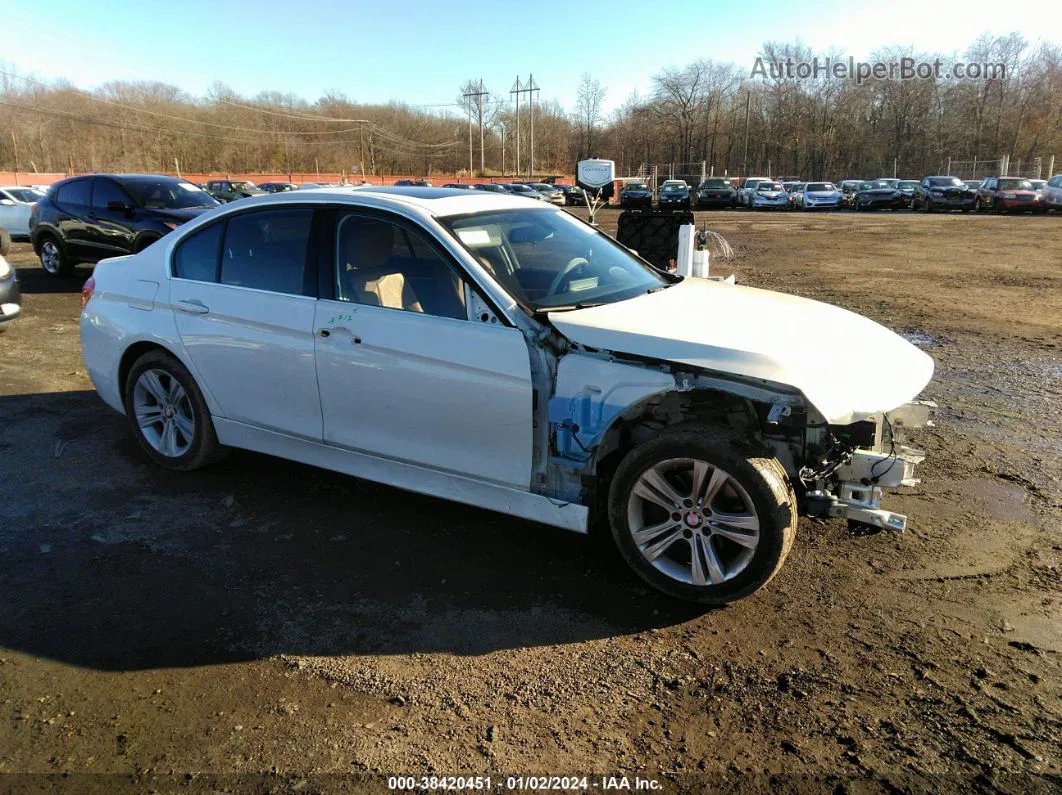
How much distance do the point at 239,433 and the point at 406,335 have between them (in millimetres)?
1486

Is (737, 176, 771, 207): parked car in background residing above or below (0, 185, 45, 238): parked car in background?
above

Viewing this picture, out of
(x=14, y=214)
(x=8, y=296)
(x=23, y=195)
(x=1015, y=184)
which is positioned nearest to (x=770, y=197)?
(x=1015, y=184)

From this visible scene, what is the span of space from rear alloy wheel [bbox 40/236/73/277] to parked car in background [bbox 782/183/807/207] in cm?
3762

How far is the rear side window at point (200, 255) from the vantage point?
183 inches

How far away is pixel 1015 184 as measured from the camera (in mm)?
33719

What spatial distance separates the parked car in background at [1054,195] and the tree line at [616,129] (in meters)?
26.6

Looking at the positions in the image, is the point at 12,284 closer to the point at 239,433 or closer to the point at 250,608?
the point at 239,433

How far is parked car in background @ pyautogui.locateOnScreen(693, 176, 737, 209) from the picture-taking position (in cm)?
4350

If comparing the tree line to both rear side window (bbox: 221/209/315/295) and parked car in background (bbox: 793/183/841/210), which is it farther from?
rear side window (bbox: 221/209/315/295)

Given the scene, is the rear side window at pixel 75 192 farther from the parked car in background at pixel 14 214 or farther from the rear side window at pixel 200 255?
the parked car in background at pixel 14 214

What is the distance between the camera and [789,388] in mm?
3133

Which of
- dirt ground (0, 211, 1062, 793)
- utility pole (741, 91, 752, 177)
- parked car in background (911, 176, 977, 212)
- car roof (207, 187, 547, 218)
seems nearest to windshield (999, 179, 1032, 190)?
parked car in background (911, 176, 977, 212)

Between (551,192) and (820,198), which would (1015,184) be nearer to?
(820,198)

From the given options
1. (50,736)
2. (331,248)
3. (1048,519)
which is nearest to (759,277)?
(1048,519)
